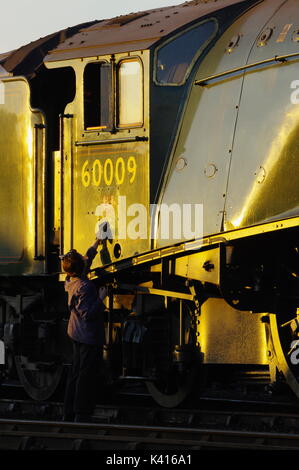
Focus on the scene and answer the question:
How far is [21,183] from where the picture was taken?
49.9ft

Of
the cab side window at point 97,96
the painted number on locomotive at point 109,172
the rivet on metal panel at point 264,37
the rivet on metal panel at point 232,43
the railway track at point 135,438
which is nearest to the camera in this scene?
the railway track at point 135,438

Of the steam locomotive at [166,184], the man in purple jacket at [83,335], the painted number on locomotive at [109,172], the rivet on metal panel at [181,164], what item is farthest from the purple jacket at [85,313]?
the rivet on metal panel at [181,164]

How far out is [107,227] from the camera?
13.6 meters

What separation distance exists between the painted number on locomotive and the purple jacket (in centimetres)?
148

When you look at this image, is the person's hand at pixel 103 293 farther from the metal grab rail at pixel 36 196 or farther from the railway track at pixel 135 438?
the railway track at pixel 135 438

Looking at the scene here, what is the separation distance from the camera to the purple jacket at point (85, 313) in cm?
1245

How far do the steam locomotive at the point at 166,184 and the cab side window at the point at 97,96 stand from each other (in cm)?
2

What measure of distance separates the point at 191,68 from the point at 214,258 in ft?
7.67

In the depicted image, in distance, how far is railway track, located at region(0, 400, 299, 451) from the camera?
10.2m

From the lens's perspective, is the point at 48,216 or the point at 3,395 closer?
the point at 48,216

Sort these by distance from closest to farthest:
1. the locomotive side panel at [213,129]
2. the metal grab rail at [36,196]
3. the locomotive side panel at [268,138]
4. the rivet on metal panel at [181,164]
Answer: the locomotive side panel at [268,138] < the locomotive side panel at [213,129] < the rivet on metal panel at [181,164] < the metal grab rail at [36,196]

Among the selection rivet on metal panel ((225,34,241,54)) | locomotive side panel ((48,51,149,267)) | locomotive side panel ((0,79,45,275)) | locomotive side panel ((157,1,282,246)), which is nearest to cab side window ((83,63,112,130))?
locomotive side panel ((48,51,149,267))
